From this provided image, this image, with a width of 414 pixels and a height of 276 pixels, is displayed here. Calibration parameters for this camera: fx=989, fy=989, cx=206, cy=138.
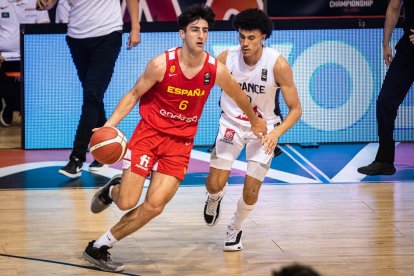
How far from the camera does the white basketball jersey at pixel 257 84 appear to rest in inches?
274

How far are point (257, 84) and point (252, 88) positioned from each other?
49 mm

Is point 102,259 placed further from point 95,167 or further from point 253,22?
point 95,167

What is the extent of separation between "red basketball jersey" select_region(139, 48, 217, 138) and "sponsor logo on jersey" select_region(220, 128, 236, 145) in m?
0.50

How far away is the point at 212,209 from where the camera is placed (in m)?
7.23

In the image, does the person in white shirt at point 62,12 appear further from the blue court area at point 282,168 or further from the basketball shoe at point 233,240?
the basketball shoe at point 233,240

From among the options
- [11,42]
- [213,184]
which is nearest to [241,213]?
[213,184]

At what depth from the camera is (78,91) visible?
10.6 metres

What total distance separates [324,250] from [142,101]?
164cm

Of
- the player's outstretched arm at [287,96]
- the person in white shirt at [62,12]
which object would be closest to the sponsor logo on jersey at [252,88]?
the player's outstretched arm at [287,96]

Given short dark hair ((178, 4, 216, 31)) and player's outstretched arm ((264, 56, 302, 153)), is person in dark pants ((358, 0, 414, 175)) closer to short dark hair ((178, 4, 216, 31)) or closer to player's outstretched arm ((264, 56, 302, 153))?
player's outstretched arm ((264, 56, 302, 153))

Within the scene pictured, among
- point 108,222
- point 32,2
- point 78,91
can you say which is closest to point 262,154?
point 108,222

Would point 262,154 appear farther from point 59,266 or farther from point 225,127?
Result: point 59,266

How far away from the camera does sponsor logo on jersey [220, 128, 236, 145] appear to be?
704 cm

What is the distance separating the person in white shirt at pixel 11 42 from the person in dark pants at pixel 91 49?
117 inches
